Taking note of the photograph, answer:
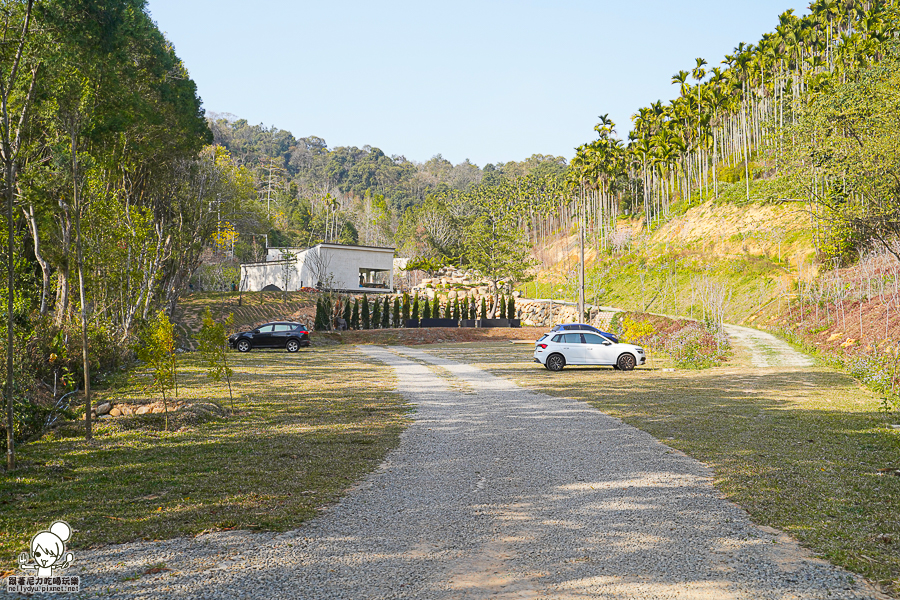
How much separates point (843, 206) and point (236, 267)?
171 feet

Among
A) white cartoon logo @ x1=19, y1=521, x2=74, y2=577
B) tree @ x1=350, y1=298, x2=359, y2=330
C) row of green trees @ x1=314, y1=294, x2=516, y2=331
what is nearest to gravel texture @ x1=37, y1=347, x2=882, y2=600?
white cartoon logo @ x1=19, y1=521, x2=74, y2=577

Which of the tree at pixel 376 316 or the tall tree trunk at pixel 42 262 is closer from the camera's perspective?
the tall tree trunk at pixel 42 262

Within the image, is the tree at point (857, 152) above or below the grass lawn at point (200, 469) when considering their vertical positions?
above

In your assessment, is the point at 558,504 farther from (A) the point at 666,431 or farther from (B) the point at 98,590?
(A) the point at 666,431

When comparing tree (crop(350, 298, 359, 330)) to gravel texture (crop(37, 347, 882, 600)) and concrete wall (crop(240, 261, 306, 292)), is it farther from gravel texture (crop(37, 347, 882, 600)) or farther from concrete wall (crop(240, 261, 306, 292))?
gravel texture (crop(37, 347, 882, 600))

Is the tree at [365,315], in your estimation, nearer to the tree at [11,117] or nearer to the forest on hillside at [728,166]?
the forest on hillside at [728,166]

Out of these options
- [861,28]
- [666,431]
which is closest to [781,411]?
[666,431]

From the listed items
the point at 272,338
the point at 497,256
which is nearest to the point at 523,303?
the point at 497,256

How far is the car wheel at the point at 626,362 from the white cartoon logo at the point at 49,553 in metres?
17.7

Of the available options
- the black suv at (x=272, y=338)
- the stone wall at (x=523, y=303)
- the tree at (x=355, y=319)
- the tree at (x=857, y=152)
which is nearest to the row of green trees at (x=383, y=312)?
the tree at (x=355, y=319)

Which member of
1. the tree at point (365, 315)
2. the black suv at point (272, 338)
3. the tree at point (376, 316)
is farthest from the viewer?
the tree at point (376, 316)

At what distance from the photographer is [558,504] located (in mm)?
5965

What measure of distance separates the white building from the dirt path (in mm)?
28249

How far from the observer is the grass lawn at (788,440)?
200 inches
